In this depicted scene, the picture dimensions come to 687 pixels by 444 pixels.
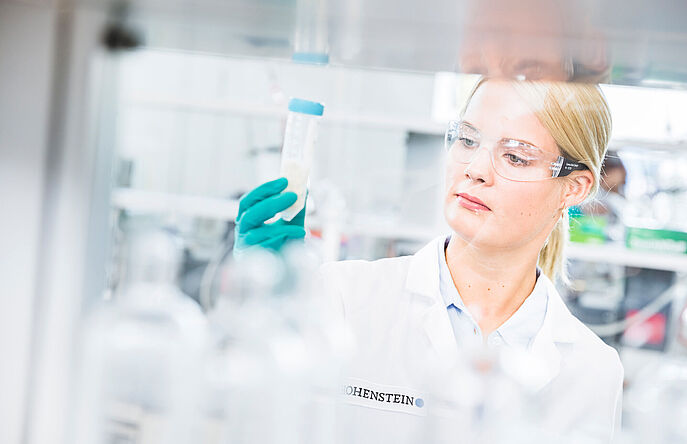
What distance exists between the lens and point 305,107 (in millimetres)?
1000

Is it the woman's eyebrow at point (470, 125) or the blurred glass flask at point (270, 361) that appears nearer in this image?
the blurred glass flask at point (270, 361)

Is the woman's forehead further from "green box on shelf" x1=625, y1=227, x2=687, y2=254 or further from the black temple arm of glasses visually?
"green box on shelf" x1=625, y1=227, x2=687, y2=254

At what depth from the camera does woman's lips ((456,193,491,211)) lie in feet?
3.65

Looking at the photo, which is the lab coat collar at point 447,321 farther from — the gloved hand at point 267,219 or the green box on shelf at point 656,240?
the green box on shelf at point 656,240

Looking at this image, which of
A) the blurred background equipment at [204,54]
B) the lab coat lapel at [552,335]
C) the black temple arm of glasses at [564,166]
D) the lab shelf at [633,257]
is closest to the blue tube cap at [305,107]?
the blurred background equipment at [204,54]

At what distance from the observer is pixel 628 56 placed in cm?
77

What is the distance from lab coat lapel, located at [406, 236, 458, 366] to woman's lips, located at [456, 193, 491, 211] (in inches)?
4.5

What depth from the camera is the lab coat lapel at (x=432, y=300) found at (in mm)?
1156

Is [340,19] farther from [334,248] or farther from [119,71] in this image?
[334,248]

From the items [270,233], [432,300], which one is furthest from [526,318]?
[270,233]

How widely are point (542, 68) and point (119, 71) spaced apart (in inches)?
23.7

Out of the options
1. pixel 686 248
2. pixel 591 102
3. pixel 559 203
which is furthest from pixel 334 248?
pixel 686 248

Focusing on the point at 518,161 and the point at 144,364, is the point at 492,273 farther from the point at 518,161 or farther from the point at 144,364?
the point at 144,364

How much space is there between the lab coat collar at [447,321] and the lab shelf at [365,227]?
7cm
